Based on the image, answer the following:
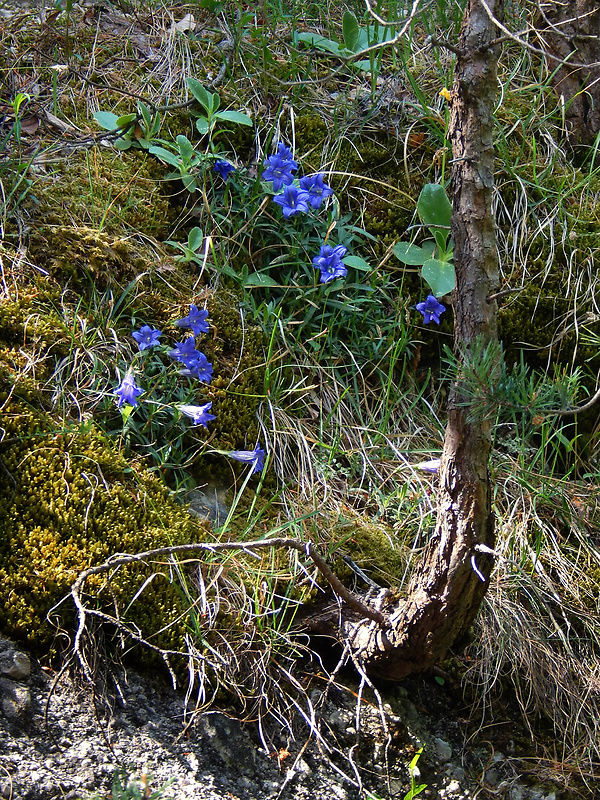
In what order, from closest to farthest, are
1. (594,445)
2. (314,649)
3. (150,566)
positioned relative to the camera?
(150,566) → (314,649) → (594,445)

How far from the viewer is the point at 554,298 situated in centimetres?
271

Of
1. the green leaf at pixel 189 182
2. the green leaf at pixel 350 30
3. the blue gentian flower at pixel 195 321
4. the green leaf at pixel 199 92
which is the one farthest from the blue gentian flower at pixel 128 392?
the green leaf at pixel 350 30

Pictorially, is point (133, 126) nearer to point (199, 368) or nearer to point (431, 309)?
point (199, 368)

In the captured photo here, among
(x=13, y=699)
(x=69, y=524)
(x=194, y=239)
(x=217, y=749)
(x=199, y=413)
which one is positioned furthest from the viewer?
(x=194, y=239)

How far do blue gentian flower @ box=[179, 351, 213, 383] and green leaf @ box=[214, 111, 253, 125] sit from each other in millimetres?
988

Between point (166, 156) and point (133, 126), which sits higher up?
point (133, 126)

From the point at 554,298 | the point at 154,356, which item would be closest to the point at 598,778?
the point at 554,298

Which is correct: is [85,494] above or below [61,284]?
below

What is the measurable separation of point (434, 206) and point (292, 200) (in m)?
0.50

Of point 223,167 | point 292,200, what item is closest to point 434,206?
point 292,200

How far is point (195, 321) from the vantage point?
231 centimetres

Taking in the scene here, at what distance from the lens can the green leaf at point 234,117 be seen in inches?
105

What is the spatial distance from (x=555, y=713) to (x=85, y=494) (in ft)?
4.86

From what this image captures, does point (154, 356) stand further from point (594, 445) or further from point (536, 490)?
point (594, 445)
